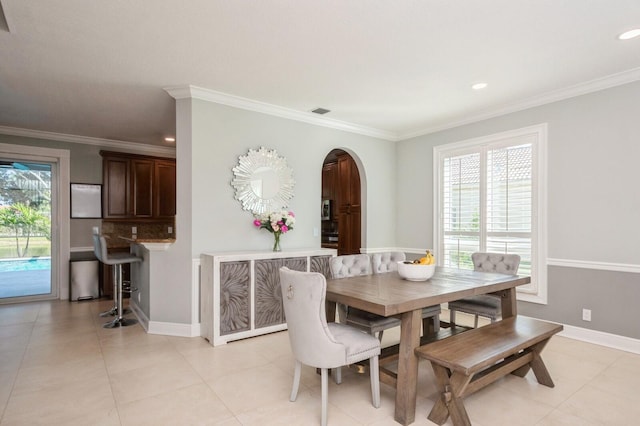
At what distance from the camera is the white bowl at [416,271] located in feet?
9.41

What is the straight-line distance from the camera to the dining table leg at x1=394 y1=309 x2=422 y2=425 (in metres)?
2.18

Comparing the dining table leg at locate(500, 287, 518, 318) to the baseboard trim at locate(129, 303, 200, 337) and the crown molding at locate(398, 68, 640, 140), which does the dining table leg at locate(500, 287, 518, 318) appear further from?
the baseboard trim at locate(129, 303, 200, 337)

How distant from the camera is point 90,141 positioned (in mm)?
5840

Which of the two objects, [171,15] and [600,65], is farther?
[600,65]

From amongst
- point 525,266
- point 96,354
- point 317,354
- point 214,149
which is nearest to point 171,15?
point 214,149

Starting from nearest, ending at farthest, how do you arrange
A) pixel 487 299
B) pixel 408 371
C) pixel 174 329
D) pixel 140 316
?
pixel 408 371
pixel 487 299
pixel 174 329
pixel 140 316

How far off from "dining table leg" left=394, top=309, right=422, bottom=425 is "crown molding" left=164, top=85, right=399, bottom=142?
3.05m

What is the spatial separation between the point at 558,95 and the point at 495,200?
1.35 meters

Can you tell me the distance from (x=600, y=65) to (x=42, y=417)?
5.25m

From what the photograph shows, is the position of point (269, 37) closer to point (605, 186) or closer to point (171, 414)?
point (171, 414)

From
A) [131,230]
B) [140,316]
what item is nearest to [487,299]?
[140,316]

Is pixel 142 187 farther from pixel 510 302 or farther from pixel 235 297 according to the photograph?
pixel 510 302

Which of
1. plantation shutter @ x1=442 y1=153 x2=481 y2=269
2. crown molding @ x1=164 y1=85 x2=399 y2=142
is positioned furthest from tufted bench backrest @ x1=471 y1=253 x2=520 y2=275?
crown molding @ x1=164 y1=85 x2=399 y2=142

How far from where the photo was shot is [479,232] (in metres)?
4.58
